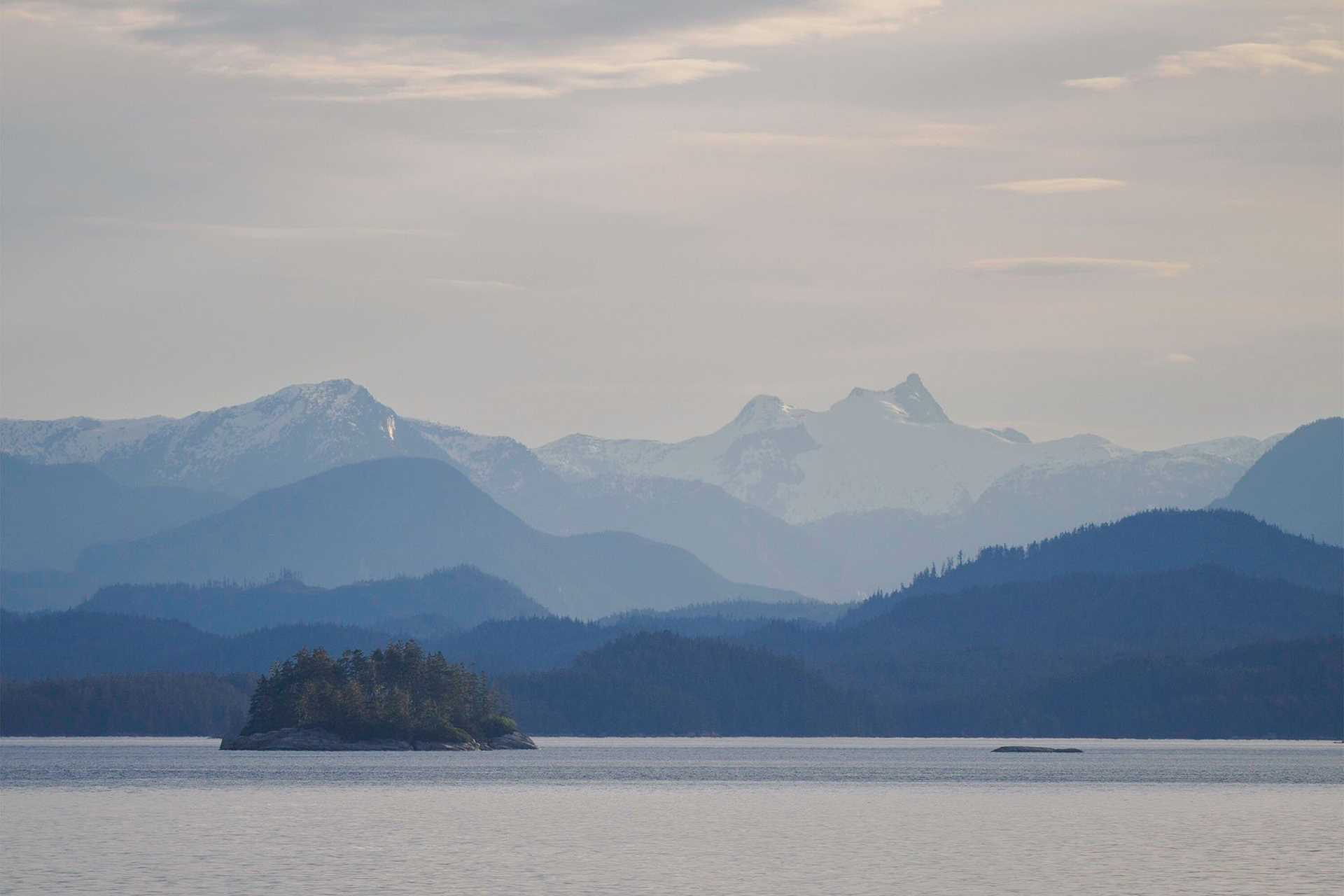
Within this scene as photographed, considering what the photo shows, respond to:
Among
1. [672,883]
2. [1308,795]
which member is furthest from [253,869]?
[1308,795]

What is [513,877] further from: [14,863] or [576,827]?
[576,827]

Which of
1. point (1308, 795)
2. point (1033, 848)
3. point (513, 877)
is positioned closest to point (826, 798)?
point (1308, 795)

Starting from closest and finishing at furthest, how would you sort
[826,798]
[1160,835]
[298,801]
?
[1160,835] < [298,801] < [826,798]

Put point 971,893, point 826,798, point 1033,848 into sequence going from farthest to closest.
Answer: point 826,798 < point 1033,848 < point 971,893

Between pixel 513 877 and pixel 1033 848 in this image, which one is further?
pixel 1033 848

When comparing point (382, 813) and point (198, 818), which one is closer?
point (198, 818)

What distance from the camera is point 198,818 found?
148875 mm

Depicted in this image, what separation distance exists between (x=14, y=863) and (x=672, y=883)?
34984mm

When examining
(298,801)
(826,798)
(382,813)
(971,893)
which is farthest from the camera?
(826,798)

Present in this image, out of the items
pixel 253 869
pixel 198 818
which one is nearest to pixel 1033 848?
pixel 253 869

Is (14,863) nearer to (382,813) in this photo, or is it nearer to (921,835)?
(382,813)

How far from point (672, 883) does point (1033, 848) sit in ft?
106

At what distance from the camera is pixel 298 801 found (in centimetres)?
17212

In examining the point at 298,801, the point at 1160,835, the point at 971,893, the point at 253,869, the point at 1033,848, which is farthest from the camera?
the point at 298,801
